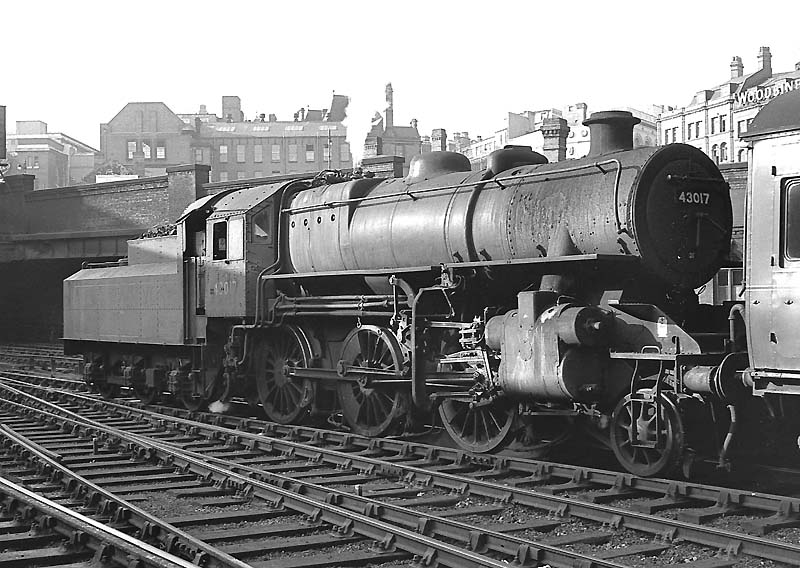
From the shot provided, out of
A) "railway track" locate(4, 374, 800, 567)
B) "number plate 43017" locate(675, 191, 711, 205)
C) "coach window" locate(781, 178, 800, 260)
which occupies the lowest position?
"railway track" locate(4, 374, 800, 567)

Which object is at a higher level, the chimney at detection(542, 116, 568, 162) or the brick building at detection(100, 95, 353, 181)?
the brick building at detection(100, 95, 353, 181)

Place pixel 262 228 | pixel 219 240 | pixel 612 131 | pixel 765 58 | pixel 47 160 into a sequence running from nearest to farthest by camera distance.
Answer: pixel 612 131 → pixel 262 228 → pixel 219 240 → pixel 765 58 → pixel 47 160

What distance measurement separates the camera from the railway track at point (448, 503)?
6875 mm

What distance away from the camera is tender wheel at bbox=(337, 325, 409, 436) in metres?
12.0

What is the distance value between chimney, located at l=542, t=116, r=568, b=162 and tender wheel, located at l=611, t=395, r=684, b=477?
18160mm

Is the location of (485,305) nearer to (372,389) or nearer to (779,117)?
(372,389)

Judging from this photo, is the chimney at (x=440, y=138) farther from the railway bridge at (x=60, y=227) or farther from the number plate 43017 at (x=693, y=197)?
the number plate 43017 at (x=693, y=197)

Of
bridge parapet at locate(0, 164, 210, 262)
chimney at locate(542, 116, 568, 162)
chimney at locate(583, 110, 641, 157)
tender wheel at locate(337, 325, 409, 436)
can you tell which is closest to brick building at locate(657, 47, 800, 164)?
chimney at locate(542, 116, 568, 162)

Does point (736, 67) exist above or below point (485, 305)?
above

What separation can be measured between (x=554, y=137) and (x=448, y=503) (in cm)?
1953

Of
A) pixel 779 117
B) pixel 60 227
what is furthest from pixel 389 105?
Answer: pixel 779 117

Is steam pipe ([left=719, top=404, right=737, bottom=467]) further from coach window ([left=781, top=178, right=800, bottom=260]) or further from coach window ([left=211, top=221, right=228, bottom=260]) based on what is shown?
coach window ([left=211, top=221, right=228, bottom=260])

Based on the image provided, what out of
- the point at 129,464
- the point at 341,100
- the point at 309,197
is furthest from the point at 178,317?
the point at 341,100

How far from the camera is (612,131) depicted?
10.4 meters
